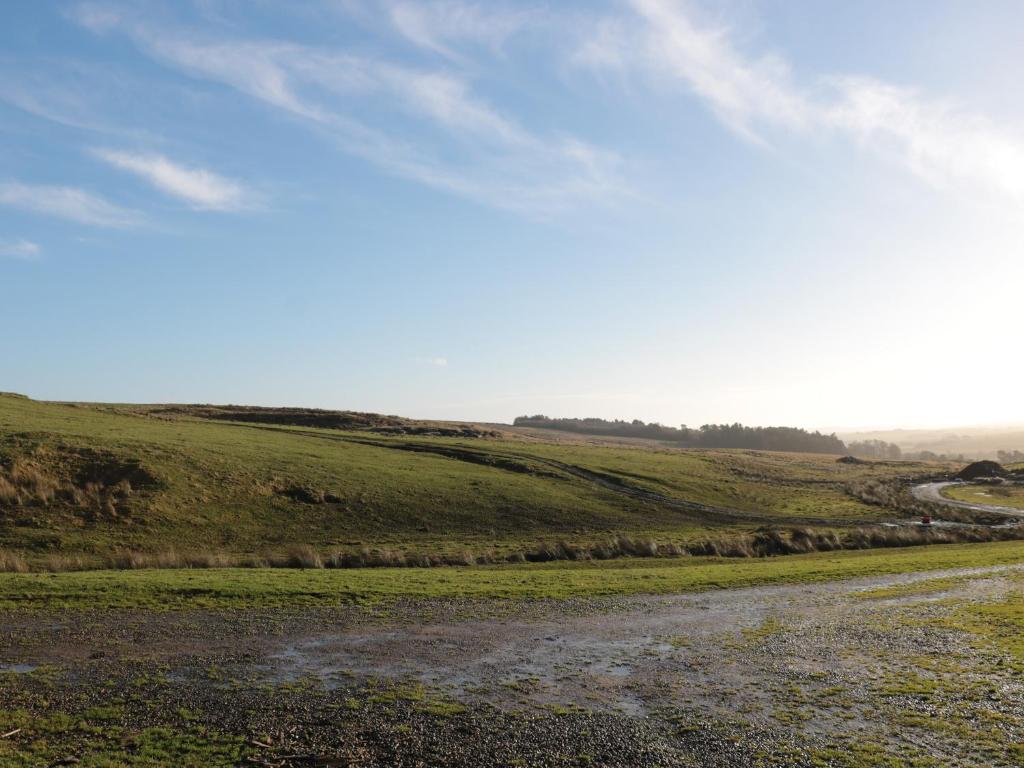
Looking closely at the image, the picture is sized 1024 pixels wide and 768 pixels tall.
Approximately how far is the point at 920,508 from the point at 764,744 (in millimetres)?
67131

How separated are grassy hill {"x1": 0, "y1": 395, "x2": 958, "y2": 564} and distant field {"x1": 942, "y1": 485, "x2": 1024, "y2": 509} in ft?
45.9

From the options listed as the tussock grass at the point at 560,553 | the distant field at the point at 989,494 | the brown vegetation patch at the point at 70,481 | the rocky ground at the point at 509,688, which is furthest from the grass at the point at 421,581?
the distant field at the point at 989,494

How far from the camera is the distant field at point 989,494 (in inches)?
3108

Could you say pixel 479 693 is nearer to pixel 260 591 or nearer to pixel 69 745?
pixel 69 745

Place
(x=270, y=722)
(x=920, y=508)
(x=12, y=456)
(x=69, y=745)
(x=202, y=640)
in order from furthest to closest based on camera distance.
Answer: (x=920, y=508)
(x=12, y=456)
(x=202, y=640)
(x=270, y=722)
(x=69, y=745)

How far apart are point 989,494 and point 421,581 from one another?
276 ft

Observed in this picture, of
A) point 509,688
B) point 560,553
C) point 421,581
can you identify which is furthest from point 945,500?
point 509,688

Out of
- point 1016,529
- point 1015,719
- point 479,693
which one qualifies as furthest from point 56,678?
point 1016,529

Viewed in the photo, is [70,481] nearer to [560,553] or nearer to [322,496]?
[322,496]

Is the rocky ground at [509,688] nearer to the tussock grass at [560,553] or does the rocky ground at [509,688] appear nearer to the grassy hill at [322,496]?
the tussock grass at [560,553]

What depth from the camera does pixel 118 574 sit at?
2880 centimetres

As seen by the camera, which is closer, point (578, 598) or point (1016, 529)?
point (578, 598)

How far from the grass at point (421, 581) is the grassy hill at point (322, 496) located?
20.2ft

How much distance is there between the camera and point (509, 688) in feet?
54.6
